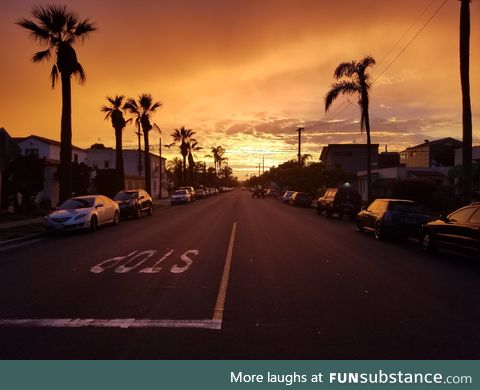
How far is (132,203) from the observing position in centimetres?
2970

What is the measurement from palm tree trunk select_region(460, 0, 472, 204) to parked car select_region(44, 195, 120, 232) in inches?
546

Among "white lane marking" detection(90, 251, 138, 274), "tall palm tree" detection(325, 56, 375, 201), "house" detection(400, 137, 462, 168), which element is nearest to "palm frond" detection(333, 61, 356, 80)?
"tall palm tree" detection(325, 56, 375, 201)

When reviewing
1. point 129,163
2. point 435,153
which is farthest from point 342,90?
point 129,163

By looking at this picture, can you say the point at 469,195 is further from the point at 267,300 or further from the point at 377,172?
the point at 377,172

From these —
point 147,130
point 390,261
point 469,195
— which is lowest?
point 390,261

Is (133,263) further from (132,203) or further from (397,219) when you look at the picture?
(132,203)

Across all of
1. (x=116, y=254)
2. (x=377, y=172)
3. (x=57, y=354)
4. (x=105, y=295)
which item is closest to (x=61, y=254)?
(x=116, y=254)

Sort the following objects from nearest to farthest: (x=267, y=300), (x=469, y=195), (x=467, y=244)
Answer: (x=267, y=300), (x=467, y=244), (x=469, y=195)

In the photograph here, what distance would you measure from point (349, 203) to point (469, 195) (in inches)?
499

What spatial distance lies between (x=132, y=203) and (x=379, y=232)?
1603cm

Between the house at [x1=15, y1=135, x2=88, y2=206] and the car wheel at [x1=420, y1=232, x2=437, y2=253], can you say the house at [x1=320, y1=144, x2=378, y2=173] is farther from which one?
the car wheel at [x1=420, y1=232, x2=437, y2=253]

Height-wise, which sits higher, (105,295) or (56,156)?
(56,156)

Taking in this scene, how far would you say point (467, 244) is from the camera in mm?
11914

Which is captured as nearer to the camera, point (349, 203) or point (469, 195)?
point (469, 195)
